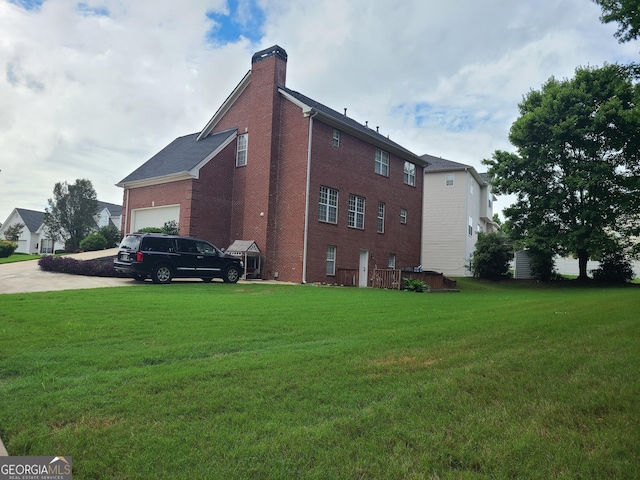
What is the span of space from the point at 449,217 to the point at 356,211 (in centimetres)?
1306

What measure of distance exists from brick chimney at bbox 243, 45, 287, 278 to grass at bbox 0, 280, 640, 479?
14.7 meters

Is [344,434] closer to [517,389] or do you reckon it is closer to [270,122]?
[517,389]

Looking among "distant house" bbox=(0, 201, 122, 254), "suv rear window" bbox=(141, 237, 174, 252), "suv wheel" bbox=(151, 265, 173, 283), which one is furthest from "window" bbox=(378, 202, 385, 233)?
"distant house" bbox=(0, 201, 122, 254)

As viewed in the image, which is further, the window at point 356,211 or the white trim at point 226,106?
the white trim at point 226,106

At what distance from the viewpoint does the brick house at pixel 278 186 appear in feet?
70.0

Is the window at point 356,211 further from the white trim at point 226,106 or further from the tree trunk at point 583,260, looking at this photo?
the tree trunk at point 583,260

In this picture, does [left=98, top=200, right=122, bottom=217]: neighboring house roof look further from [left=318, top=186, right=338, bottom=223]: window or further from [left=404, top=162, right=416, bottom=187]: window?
[left=318, top=186, right=338, bottom=223]: window

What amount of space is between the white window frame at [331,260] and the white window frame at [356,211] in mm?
1968

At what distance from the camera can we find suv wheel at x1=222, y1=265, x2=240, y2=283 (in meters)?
18.4

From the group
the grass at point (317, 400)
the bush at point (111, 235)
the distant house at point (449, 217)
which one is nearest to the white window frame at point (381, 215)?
the distant house at point (449, 217)

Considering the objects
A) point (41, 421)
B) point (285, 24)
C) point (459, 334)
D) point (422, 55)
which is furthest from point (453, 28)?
point (41, 421)

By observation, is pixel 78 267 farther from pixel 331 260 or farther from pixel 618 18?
pixel 618 18

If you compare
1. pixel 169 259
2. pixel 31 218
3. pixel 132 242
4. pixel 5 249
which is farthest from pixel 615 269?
pixel 31 218

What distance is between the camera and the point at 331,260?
22.6 m
